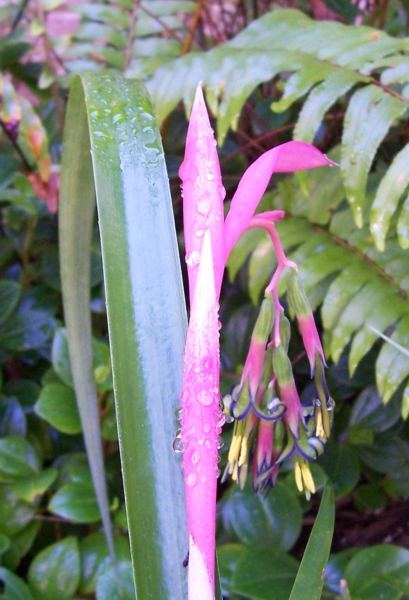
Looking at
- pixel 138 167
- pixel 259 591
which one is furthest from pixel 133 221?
pixel 259 591

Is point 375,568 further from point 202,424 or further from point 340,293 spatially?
point 202,424

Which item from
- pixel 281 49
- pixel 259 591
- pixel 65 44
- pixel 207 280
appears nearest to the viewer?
pixel 207 280

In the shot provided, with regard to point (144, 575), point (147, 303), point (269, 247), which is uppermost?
point (147, 303)

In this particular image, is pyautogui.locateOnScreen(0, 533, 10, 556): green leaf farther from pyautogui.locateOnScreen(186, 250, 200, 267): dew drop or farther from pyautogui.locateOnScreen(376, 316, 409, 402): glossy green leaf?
pyautogui.locateOnScreen(186, 250, 200, 267): dew drop

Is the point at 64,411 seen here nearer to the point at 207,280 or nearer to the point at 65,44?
the point at 207,280

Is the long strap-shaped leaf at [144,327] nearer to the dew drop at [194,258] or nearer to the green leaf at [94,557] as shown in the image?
the dew drop at [194,258]

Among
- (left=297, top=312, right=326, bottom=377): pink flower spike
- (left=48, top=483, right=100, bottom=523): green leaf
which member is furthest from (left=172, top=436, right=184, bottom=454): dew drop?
(left=48, top=483, right=100, bottom=523): green leaf
